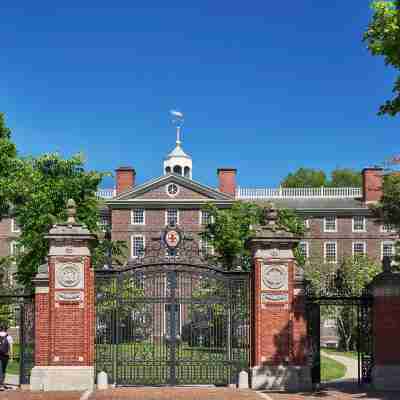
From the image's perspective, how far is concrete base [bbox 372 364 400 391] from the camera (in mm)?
17828

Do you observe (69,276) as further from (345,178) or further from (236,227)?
(345,178)

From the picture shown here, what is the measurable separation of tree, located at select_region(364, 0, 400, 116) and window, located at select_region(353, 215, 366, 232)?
42003 millimetres

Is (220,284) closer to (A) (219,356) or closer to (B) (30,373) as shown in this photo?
(A) (219,356)

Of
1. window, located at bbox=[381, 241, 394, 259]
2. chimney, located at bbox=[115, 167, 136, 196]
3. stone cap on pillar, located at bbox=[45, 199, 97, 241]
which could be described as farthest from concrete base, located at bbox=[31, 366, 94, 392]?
window, located at bbox=[381, 241, 394, 259]

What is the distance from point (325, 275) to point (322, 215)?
35.2 ft

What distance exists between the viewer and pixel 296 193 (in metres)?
59.6

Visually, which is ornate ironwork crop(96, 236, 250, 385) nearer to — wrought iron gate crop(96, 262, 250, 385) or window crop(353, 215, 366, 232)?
wrought iron gate crop(96, 262, 250, 385)

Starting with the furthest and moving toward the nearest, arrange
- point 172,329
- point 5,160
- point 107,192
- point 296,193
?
point 296,193 → point 107,192 → point 5,160 → point 172,329

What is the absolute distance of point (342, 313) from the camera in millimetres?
40656

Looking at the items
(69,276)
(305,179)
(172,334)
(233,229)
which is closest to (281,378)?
(172,334)

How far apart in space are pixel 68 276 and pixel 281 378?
547 cm

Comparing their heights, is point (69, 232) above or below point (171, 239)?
above

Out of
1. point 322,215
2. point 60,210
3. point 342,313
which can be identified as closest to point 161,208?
point 322,215

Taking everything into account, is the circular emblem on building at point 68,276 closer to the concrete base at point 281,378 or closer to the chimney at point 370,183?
the concrete base at point 281,378
